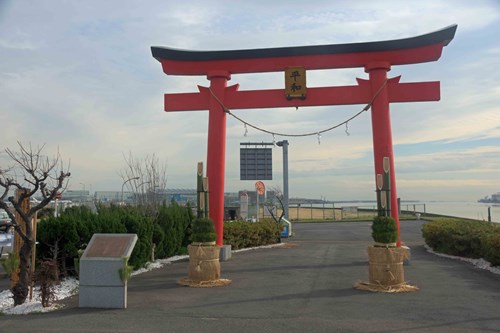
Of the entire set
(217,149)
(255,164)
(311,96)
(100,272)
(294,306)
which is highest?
(311,96)

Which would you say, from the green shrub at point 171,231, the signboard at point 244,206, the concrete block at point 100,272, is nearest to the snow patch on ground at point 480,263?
the green shrub at point 171,231

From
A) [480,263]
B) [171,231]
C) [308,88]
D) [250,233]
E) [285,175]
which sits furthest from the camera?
[285,175]

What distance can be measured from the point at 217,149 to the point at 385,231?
6.03 m

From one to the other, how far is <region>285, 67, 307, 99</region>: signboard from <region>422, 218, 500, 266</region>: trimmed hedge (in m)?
6.31

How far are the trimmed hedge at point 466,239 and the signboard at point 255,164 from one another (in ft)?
49.2

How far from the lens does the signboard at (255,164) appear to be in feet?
101

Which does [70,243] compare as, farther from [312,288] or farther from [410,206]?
[410,206]

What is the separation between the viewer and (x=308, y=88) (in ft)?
44.3

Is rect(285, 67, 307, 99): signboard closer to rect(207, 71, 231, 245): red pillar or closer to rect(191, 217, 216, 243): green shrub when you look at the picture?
rect(207, 71, 231, 245): red pillar

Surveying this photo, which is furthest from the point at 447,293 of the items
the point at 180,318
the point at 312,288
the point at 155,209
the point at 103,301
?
the point at 155,209

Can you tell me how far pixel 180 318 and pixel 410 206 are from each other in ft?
137

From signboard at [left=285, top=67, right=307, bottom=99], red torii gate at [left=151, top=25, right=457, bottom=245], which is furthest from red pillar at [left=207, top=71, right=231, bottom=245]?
signboard at [left=285, top=67, right=307, bottom=99]

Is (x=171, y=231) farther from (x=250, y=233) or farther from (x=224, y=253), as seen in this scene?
(x=250, y=233)

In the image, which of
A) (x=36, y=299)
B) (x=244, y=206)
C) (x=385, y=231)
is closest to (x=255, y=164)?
(x=244, y=206)
